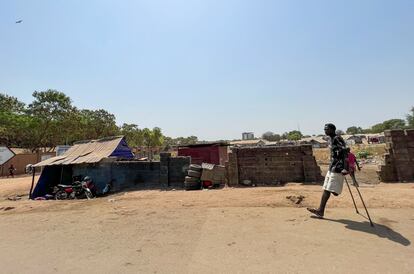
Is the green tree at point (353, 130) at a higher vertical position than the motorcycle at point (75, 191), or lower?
higher

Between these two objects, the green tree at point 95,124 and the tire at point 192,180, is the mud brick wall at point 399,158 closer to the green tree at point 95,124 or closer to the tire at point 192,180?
the tire at point 192,180

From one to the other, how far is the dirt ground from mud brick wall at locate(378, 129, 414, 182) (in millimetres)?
2989

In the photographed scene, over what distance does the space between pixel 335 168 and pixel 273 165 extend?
6.35 m

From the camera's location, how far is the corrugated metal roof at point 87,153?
549 inches

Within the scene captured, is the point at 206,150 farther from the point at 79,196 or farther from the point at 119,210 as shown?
the point at 119,210

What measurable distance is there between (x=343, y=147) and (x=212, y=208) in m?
3.65

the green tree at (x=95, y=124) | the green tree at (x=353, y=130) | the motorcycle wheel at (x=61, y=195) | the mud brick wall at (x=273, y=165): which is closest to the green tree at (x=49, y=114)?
the green tree at (x=95, y=124)

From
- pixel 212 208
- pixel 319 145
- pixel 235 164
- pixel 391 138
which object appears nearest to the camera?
pixel 212 208

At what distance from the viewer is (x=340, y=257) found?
391cm

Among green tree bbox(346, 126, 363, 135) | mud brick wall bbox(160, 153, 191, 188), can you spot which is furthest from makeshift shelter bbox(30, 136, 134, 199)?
green tree bbox(346, 126, 363, 135)

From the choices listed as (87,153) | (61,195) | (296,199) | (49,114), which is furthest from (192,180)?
(49,114)

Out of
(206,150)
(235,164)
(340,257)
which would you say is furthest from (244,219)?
(206,150)

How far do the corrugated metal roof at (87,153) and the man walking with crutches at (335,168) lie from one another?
10705mm

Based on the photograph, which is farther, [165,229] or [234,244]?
[165,229]
